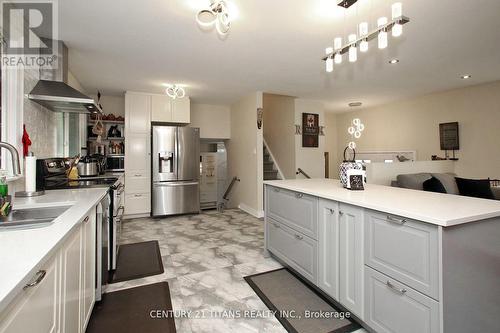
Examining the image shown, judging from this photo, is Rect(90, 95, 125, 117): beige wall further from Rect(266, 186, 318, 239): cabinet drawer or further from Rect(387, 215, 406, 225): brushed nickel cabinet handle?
Rect(387, 215, 406, 225): brushed nickel cabinet handle

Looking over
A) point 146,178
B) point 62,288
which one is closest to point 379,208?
point 62,288

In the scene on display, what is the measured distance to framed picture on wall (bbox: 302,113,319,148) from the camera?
5688 mm

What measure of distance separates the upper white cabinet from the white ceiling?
339mm

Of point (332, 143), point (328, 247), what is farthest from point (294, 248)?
point (332, 143)

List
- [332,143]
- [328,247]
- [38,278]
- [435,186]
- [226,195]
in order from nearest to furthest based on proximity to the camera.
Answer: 1. [38,278]
2. [328,247]
3. [435,186]
4. [226,195]
5. [332,143]

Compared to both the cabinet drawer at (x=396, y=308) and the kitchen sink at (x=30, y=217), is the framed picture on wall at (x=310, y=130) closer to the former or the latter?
the cabinet drawer at (x=396, y=308)

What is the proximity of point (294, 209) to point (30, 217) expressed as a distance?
1.90 meters

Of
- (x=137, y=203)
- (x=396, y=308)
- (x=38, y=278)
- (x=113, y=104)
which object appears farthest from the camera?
(x=113, y=104)

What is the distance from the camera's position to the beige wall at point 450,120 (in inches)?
170

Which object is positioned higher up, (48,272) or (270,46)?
(270,46)

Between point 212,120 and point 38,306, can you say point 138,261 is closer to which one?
point 38,306

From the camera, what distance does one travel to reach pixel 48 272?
2.98 ft

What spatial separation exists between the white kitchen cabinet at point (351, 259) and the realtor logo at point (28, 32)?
9.05ft

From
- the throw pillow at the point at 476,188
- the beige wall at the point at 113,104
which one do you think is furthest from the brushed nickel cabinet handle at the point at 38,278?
the beige wall at the point at 113,104
